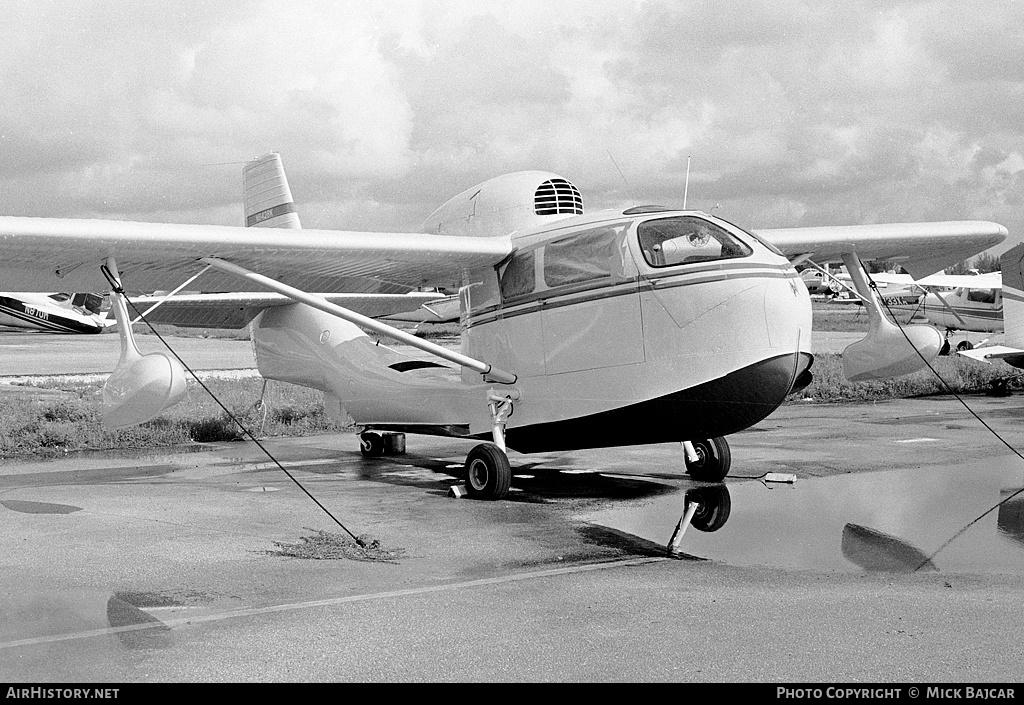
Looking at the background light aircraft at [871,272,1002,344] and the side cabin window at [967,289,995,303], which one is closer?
the background light aircraft at [871,272,1002,344]

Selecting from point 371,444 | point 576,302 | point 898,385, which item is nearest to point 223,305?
point 371,444

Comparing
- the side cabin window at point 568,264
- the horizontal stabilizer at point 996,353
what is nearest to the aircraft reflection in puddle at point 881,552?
the side cabin window at point 568,264

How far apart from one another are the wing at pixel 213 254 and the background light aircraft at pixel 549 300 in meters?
0.02

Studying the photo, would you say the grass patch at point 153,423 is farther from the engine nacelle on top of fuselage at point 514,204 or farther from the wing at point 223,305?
the engine nacelle on top of fuselage at point 514,204

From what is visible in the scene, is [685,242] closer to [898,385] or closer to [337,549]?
[337,549]

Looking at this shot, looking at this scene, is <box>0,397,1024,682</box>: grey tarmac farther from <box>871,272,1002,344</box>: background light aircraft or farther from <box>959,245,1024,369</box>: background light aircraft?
<box>871,272,1002,344</box>: background light aircraft

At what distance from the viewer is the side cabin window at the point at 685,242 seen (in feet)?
28.5

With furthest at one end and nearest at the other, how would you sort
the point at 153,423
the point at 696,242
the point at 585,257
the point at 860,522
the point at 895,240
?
the point at 153,423 < the point at 895,240 < the point at 585,257 < the point at 696,242 < the point at 860,522

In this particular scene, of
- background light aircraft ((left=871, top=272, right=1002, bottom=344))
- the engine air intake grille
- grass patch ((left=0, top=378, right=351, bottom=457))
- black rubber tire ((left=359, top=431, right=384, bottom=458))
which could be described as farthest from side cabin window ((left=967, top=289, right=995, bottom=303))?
the engine air intake grille

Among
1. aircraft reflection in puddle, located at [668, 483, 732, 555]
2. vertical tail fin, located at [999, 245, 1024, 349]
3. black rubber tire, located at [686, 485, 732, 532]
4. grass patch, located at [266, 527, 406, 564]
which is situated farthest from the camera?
vertical tail fin, located at [999, 245, 1024, 349]

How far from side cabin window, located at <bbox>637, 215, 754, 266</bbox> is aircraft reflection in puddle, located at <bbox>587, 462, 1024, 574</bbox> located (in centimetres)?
223

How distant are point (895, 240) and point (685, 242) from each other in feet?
13.5

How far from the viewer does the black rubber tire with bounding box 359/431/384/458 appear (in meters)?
13.3

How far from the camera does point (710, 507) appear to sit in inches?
350
